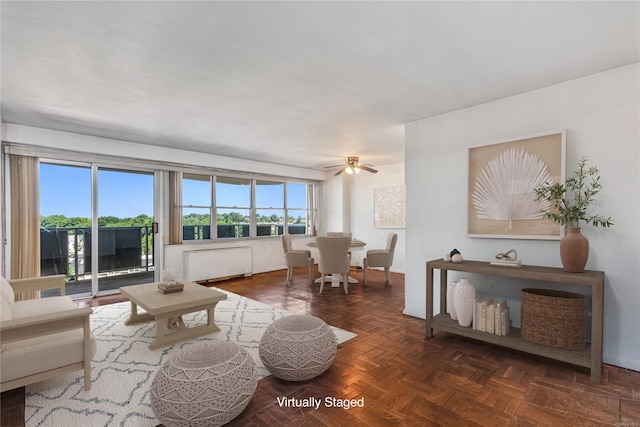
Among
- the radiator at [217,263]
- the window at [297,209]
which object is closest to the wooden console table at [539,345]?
the radiator at [217,263]

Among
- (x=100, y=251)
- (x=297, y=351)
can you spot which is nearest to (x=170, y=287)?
(x=297, y=351)

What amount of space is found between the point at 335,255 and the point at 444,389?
2927 mm

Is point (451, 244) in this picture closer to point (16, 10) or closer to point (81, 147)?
point (16, 10)

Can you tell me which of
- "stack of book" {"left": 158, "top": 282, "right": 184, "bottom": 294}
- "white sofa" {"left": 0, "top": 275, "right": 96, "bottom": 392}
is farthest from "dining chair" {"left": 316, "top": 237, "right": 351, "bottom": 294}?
"white sofa" {"left": 0, "top": 275, "right": 96, "bottom": 392}

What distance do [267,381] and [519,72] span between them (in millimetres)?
3187

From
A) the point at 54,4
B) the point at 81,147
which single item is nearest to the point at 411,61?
the point at 54,4

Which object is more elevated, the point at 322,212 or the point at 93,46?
the point at 93,46

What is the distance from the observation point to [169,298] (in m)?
2.94

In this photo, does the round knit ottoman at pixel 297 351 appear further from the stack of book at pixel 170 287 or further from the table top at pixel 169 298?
the stack of book at pixel 170 287

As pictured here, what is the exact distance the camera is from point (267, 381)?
2197mm

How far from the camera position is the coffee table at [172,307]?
2.73m

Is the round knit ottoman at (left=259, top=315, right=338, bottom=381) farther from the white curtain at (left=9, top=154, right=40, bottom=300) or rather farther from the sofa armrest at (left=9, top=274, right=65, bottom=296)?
Answer: the white curtain at (left=9, top=154, right=40, bottom=300)

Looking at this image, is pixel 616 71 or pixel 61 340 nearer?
pixel 61 340

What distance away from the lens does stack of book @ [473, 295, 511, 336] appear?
264 centimetres
